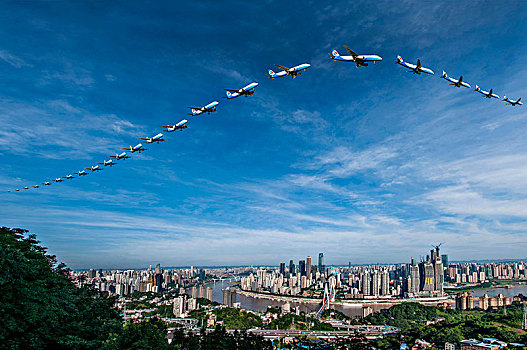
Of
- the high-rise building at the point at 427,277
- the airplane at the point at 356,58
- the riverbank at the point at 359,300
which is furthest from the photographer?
the high-rise building at the point at 427,277

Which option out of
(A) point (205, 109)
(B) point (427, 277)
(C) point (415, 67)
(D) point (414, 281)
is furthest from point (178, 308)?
(B) point (427, 277)

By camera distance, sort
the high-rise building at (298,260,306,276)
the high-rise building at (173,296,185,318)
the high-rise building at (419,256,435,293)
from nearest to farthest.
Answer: the high-rise building at (173,296,185,318)
the high-rise building at (419,256,435,293)
the high-rise building at (298,260,306,276)

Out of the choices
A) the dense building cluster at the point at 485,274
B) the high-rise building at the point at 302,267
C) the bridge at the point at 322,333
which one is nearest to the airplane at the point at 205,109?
the bridge at the point at 322,333

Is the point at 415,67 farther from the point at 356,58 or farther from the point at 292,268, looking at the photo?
the point at 292,268

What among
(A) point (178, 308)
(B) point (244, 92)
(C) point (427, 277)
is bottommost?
(A) point (178, 308)

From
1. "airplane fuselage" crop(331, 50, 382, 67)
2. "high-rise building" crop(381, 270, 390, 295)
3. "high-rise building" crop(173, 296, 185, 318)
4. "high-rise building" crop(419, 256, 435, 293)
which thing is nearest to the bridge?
"high-rise building" crop(173, 296, 185, 318)

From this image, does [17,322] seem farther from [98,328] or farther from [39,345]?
[98,328]

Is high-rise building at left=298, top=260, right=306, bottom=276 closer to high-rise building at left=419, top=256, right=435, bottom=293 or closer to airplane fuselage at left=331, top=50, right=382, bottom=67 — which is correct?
high-rise building at left=419, top=256, right=435, bottom=293

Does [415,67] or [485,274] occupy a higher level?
[415,67]

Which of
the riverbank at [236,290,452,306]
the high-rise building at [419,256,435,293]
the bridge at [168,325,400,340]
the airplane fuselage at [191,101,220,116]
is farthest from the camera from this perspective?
the high-rise building at [419,256,435,293]

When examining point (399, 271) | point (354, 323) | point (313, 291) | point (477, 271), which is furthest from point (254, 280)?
point (477, 271)

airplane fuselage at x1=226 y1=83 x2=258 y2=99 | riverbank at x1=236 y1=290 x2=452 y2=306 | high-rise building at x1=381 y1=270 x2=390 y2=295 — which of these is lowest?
riverbank at x1=236 y1=290 x2=452 y2=306

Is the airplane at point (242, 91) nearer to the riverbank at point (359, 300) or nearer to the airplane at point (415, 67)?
the airplane at point (415, 67)
